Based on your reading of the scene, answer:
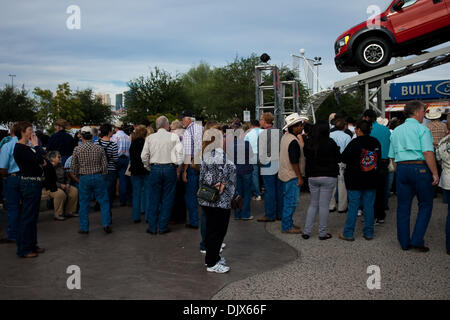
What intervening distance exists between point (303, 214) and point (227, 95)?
3519cm

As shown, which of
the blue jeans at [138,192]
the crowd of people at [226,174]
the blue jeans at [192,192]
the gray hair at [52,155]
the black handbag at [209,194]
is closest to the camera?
the black handbag at [209,194]

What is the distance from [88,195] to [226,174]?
3344 mm

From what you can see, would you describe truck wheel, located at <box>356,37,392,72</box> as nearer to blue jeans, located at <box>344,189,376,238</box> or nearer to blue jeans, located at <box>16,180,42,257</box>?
blue jeans, located at <box>344,189,376,238</box>

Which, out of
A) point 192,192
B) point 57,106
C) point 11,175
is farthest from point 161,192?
point 57,106

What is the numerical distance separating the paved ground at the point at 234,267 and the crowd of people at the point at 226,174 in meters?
0.28

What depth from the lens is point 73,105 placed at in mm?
37094

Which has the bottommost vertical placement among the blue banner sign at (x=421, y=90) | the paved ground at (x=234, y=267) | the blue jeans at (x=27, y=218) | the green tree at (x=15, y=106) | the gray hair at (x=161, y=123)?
the paved ground at (x=234, y=267)

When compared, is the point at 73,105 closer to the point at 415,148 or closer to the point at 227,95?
the point at 227,95

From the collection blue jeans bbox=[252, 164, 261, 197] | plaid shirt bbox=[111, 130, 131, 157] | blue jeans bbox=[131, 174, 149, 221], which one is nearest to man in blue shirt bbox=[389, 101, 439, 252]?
blue jeans bbox=[131, 174, 149, 221]

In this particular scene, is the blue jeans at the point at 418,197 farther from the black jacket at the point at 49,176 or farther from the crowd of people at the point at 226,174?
the black jacket at the point at 49,176

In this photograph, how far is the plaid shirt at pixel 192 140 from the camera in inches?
287

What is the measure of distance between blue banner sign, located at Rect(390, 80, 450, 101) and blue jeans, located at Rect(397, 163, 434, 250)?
9.52 m

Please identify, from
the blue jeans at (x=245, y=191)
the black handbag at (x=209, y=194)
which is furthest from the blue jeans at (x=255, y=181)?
the black handbag at (x=209, y=194)
